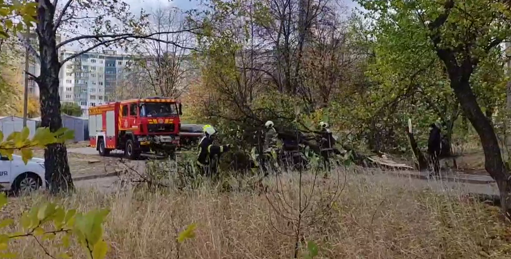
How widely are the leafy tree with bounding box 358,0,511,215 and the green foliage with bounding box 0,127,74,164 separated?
538cm

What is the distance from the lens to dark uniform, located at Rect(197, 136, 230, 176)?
26.1ft

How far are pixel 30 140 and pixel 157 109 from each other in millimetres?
19342

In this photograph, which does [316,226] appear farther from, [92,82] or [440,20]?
[92,82]

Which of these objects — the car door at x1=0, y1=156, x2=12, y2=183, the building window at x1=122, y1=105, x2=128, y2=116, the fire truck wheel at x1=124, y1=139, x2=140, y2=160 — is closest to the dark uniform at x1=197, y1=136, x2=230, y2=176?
the car door at x1=0, y1=156, x2=12, y2=183

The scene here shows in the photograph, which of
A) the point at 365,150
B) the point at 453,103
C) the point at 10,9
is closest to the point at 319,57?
the point at 453,103

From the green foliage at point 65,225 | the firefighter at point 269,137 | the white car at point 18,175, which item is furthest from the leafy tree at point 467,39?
the white car at point 18,175

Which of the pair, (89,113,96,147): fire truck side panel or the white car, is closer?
the white car

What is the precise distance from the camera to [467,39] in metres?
6.71

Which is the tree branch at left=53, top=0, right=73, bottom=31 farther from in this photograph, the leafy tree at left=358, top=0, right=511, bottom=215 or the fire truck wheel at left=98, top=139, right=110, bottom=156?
the fire truck wheel at left=98, top=139, right=110, bottom=156

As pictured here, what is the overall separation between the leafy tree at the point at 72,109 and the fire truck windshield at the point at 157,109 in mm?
33443

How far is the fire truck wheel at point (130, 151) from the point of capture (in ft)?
64.2

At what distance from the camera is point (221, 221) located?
471cm

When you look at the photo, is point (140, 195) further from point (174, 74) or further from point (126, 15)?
point (174, 74)

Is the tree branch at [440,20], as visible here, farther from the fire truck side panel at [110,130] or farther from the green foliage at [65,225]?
the fire truck side panel at [110,130]
